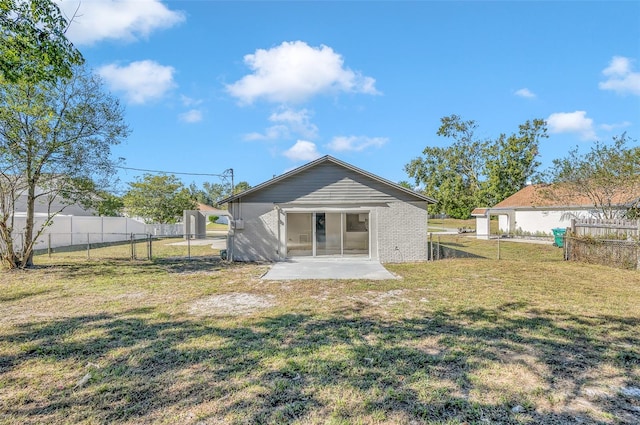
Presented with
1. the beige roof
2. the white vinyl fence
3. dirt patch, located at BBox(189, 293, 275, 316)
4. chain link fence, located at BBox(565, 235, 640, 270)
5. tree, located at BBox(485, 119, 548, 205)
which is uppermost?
tree, located at BBox(485, 119, 548, 205)

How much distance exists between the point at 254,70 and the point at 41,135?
8615mm

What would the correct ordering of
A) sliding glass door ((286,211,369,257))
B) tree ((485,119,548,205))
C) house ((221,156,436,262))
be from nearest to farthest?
house ((221,156,436,262)) < sliding glass door ((286,211,369,257)) < tree ((485,119,548,205))

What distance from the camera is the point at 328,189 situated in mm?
12984

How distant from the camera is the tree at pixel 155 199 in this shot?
103ft

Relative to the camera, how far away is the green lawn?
2.95 metres

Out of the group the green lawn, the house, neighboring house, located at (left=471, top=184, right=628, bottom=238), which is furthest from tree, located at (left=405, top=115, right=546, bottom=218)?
the green lawn

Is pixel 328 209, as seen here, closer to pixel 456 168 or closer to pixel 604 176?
pixel 604 176

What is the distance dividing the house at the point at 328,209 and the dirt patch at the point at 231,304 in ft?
18.3

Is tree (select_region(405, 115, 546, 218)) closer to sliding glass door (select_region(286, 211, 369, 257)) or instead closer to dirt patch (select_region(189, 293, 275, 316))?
sliding glass door (select_region(286, 211, 369, 257))

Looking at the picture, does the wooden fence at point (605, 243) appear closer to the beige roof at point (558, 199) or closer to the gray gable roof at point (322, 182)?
the gray gable roof at point (322, 182)

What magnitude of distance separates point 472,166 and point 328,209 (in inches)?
1224

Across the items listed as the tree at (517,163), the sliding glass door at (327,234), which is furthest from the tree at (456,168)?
the sliding glass door at (327,234)

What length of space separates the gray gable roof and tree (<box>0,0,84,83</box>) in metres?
7.07

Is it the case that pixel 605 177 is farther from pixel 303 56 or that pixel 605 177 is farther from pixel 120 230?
pixel 120 230
